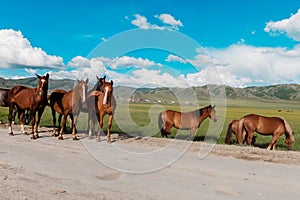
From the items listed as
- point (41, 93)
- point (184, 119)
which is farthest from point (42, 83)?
point (184, 119)

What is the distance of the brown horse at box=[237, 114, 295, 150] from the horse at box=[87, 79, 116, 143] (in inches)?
237

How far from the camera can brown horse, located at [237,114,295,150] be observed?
13.3 m

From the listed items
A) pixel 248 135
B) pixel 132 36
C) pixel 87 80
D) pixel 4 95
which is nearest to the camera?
pixel 132 36

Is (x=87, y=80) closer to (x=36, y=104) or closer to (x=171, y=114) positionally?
(x=36, y=104)

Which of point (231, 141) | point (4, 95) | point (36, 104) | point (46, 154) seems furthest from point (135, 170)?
point (4, 95)

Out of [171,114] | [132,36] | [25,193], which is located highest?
[132,36]

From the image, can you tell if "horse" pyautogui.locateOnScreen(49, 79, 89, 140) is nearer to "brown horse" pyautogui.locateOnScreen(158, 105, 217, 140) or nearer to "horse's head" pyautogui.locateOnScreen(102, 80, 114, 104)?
"horse's head" pyautogui.locateOnScreen(102, 80, 114, 104)

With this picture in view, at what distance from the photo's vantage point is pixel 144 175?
24.6ft

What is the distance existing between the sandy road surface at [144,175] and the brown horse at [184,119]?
4200mm

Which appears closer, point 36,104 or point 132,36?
point 132,36

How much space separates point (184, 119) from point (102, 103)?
4.82 metres

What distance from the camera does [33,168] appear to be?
7.80 m

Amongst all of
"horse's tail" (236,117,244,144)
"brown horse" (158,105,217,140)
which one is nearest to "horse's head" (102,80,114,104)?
"brown horse" (158,105,217,140)

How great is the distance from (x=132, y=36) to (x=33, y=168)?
5570 millimetres
